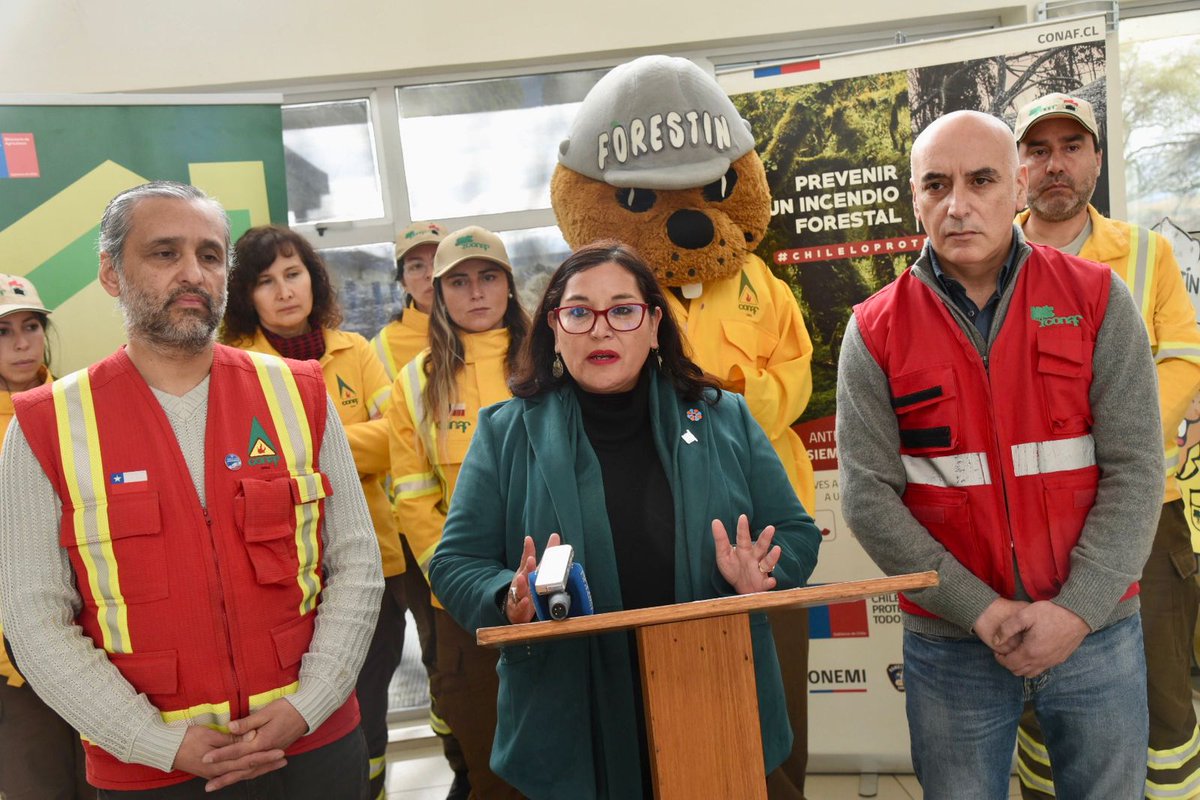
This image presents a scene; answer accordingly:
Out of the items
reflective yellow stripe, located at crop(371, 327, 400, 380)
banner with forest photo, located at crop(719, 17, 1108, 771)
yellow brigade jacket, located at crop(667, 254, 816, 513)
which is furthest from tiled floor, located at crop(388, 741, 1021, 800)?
reflective yellow stripe, located at crop(371, 327, 400, 380)

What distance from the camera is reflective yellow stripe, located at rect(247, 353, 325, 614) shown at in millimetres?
1973

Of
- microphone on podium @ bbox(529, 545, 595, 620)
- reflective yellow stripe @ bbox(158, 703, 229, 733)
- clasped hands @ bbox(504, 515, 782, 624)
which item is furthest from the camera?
reflective yellow stripe @ bbox(158, 703, 229, 733)

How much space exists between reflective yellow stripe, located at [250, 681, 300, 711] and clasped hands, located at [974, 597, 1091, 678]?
1.29 metres

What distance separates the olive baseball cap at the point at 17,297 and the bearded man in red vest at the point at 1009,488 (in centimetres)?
250

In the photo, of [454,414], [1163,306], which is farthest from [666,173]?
[1163,306]

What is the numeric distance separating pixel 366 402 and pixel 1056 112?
7.44 feet

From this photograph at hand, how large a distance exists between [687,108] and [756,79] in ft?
2.01

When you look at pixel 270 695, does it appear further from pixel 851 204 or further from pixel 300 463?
pixel 851 204

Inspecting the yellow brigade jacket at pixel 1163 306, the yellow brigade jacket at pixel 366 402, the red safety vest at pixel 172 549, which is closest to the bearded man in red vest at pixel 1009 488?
the yellow brigade jacket at pixel 1163 306

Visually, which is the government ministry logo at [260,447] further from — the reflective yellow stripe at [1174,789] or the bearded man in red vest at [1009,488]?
the reflective yellow stripe at [1174,789]

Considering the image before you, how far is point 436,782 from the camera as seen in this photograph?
4.05 m

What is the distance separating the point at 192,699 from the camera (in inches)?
72.1

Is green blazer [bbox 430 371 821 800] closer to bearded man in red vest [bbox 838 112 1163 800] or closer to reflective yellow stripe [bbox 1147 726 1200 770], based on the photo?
bearded man in red vest [bbox 838 112 1163 800]

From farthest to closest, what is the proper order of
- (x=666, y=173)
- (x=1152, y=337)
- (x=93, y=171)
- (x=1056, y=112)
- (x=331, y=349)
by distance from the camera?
(x=93, y=171), (x=331, y=349), (x=666, y=173), (x=1056, y=112), (x=1152, y=337)
